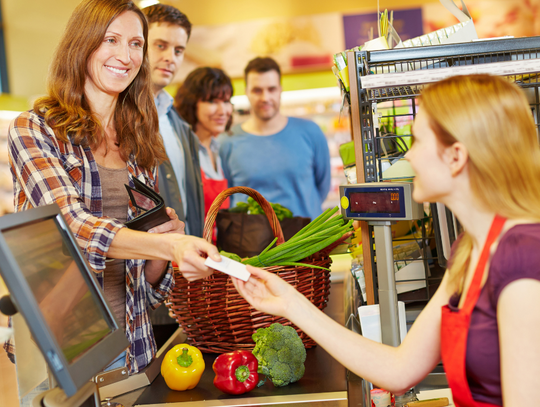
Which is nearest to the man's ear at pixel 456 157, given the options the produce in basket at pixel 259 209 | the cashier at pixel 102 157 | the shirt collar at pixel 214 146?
the cashier at pixel 102 157

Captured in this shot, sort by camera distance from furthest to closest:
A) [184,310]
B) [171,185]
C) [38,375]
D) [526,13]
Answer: [526,13] → [171,185] → [184,310] → [38,375]

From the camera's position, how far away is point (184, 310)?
1534 millimetres

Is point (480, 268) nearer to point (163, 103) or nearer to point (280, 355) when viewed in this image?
point (280, 355)

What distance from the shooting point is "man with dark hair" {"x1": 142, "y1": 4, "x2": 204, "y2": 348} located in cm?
267

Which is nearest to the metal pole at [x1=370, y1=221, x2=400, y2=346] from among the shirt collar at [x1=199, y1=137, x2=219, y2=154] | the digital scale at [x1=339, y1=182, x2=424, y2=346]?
the digital scale at [x1=339, y1=182, x2=424, y2=346]

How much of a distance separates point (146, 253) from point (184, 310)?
0.44 meters

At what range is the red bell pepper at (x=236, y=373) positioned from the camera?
125cm

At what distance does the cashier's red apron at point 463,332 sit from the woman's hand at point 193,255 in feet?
1.51

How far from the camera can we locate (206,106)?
3.27 meters

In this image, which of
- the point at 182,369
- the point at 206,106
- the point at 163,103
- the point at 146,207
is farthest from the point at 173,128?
the point at 182,369

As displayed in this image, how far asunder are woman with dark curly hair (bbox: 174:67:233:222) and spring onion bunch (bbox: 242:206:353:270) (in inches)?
62.6

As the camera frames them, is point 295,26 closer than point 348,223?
No

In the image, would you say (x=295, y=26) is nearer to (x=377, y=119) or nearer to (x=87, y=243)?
(x=377, y=119)

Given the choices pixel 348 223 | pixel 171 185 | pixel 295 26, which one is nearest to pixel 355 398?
pixel 348 223
